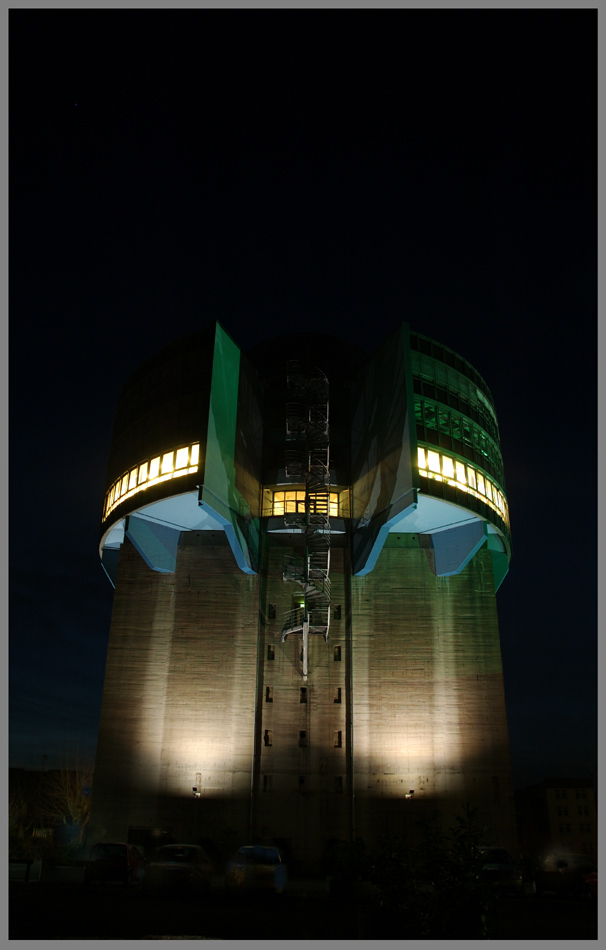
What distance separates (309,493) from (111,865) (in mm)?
21209

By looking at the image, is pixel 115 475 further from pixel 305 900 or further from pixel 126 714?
pixel 305 900

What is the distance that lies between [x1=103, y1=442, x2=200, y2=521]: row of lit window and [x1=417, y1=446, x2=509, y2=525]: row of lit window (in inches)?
458

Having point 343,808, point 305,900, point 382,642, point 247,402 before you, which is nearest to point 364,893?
point 305,900

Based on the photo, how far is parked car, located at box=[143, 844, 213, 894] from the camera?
689 inches

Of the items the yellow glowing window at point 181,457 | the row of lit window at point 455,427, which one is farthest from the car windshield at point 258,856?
the row of lit window at point 455,427

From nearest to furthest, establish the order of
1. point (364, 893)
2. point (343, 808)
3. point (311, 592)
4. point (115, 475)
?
point (364, 893), point (343, 808), point (311, 592), point (115, 475)

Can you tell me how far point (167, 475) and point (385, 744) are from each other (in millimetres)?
17707

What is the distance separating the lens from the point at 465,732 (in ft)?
113

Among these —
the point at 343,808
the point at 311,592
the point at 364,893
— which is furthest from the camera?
the point at 311,592

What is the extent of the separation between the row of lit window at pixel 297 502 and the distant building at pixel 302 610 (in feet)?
0.40

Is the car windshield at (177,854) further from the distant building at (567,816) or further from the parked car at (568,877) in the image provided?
the distant building at (567,816)

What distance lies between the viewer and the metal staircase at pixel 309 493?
35.7 m

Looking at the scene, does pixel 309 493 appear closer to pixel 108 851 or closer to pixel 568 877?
pixel 108 851

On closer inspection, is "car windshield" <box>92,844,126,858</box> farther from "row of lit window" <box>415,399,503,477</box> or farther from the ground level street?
"row of lit window" <box>415,399,503,477</box>
